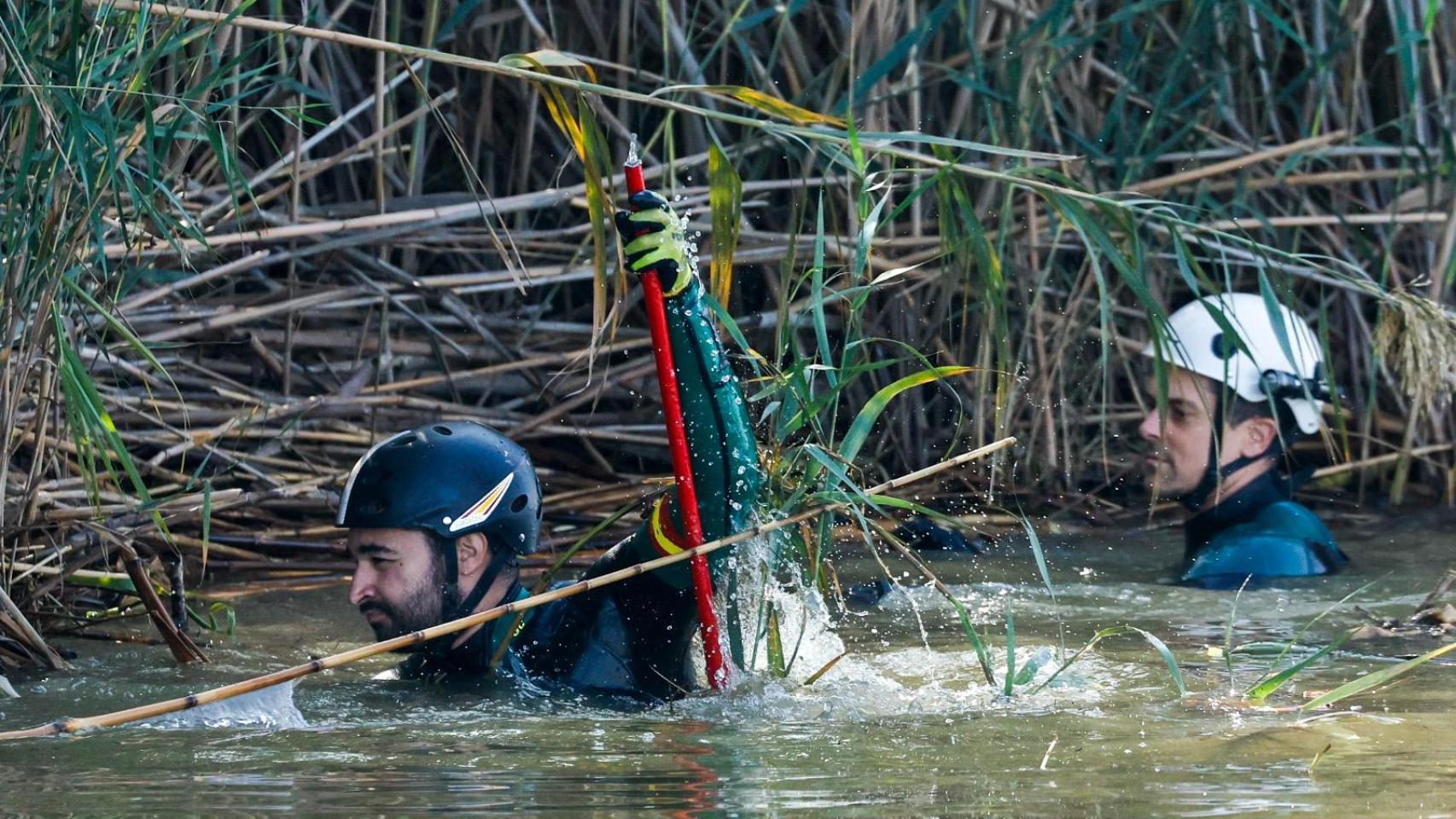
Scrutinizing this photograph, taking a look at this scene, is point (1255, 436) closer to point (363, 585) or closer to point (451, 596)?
point (451, 596)

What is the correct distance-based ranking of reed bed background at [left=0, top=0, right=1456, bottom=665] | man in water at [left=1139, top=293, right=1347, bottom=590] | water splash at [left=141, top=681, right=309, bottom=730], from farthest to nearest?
man in water at [left=1139, top=293, right=1347, bottom=590] → reed bed background at [left=0, top=0, right=1456, bottom=665] → water splash at [left=141, top=681, right=309, bottom=730]

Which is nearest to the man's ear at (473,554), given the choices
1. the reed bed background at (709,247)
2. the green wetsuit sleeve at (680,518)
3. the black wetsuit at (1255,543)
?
the green wetsuit sleeve at (680,518)

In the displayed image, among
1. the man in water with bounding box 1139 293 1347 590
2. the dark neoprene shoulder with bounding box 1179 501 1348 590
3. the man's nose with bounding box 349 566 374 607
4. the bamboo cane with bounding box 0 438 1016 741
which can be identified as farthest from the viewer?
the man in water with bounding box 1139 293 1347 590

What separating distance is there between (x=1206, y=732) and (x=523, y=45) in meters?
3.30

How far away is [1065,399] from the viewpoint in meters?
5.34

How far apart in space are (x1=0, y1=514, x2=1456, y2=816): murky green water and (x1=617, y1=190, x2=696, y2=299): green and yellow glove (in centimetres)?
71

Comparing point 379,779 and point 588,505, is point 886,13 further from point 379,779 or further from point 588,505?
point 379,779

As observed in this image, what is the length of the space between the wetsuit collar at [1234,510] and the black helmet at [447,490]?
217 cm

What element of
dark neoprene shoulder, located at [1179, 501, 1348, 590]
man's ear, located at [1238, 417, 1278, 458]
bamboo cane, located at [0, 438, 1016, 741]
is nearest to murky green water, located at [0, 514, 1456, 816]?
bamboo cane, located at [0, 438, 1016, 741]

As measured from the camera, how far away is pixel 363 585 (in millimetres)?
3410

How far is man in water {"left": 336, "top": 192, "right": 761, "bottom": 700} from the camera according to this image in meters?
3.12

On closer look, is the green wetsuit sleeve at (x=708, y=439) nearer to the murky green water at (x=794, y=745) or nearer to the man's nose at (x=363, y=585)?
the murky green water at (x=794, y=745)

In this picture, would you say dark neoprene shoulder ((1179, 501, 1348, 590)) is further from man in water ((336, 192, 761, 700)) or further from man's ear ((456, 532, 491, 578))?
man's ear ((456, 532, 491, 578))

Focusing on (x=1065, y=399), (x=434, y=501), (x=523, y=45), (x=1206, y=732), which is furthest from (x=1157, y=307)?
(x=523, y=45)
